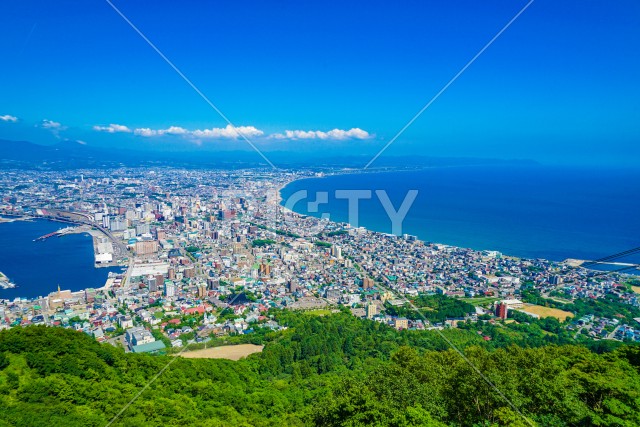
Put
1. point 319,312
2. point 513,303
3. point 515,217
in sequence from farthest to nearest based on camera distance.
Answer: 1. point 515,217
2. point 513,303
3. point 319,312

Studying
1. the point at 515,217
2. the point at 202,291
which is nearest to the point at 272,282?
the point at 202,291

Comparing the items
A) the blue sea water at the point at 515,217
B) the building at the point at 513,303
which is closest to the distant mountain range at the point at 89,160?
the blue sea water at the point at 515,217

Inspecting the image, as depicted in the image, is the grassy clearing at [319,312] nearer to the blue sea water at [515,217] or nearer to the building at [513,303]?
the building at [513,303]

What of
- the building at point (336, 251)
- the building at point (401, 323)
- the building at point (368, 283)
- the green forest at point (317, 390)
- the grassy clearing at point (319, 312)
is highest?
the green forest at point (317, 390)

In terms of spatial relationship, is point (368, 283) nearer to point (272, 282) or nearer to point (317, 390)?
point (272, 282)

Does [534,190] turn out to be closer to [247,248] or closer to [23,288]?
[247,248]

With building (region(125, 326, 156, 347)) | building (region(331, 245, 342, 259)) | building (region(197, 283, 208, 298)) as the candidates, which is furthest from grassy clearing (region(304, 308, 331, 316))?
building (region(125, 326, 156, 347))
